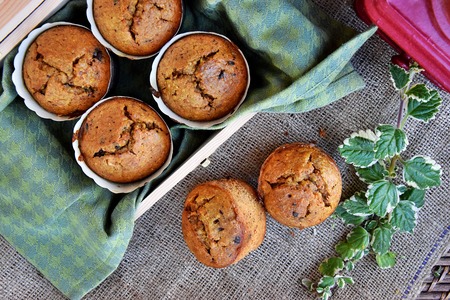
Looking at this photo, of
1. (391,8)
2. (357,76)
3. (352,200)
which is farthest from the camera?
(352,200)

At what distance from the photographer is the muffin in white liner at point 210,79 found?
1.52m

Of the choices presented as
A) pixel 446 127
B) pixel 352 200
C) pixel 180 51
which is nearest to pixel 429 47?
pixel 446 127

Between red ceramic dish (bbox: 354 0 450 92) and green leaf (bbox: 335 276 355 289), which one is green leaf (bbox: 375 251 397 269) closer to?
green leaf (bbox: 335 276 355 289)

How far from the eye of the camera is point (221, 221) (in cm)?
167

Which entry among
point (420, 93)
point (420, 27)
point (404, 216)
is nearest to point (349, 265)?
point (404, 216)

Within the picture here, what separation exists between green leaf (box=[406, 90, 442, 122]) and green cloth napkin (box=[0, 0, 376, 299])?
206mm

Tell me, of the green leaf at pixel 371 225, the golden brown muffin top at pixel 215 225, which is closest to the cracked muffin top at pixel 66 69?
the golden brown muffin top at pixel 215 225

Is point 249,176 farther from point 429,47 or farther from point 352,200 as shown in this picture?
point 429,47

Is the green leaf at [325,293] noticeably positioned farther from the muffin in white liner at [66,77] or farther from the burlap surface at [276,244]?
the muffin in white liner at [66,77]

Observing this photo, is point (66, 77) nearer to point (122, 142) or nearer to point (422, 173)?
point (122, 142)

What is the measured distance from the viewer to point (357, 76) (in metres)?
1.67

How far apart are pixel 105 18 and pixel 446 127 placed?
120cm

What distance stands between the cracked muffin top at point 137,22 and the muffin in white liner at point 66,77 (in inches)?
2.8

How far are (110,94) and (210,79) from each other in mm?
393
